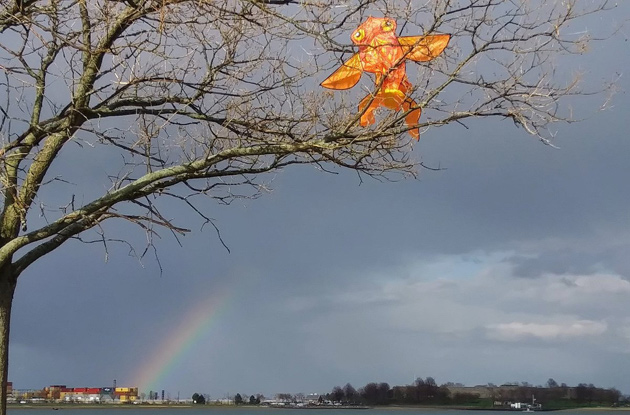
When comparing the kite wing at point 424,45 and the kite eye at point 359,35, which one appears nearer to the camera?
the kite wing at point 424,45

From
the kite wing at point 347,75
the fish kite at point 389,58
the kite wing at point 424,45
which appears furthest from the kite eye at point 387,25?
the kite wing at point 347,75

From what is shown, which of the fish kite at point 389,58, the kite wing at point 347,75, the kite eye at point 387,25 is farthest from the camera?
the kite wing at point 347,75

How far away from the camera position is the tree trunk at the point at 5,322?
5188 mm

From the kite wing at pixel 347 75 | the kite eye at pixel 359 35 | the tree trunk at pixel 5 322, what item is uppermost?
the kite eye at pixel 359 35

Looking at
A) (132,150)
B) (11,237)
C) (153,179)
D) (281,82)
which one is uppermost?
(281,82)

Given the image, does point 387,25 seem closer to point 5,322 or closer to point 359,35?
point 359,35

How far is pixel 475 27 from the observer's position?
4.98 metres

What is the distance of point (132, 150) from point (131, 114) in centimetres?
31

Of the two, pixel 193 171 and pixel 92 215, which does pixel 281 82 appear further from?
pixel 92 215

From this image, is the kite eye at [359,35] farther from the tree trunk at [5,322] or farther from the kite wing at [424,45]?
the tree trunk at [5,322]

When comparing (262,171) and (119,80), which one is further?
(262,171)

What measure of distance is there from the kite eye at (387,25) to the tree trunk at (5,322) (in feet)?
10.4

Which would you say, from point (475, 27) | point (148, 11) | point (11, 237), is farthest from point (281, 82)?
point (11, 237)

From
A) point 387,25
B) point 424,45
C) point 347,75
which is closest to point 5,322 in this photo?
point 347,75
